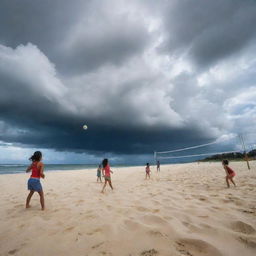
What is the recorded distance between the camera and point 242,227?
8.11 feet

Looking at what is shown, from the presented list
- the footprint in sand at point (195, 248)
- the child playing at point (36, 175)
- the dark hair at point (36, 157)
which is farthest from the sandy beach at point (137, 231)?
the dark hair at point (36, 157)

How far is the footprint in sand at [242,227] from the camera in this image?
2.35 m

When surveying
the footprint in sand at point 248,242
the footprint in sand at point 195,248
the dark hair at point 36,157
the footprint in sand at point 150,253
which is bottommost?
the footprint in sand at point 150,253

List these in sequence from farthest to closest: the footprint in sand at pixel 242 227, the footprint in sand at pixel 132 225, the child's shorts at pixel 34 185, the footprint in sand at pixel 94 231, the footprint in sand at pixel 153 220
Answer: the child's shorts at pixel 34 185 < the footprint in sand at pixel 153 220 < the footprint in sand at pixel 132 225 < the footprint in sand at pixel 94 231 < the footprint in sand at pixel 242 227

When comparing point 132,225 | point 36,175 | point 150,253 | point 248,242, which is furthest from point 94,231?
point 36,175

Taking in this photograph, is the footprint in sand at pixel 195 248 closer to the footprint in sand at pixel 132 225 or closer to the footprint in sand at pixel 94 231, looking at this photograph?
the footprint in sand at pixel 132 225

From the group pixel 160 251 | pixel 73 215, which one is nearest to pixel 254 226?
pixel 160 251

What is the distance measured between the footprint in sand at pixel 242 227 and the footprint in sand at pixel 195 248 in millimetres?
773

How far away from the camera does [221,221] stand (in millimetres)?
2744

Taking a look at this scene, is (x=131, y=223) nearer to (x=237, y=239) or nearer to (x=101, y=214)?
(x=101, y=214)

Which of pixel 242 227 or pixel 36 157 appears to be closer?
pixel 242 227

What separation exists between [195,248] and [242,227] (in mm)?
1050

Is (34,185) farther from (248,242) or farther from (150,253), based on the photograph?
(248,242)

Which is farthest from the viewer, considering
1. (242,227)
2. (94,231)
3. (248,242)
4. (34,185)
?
(34,185)
